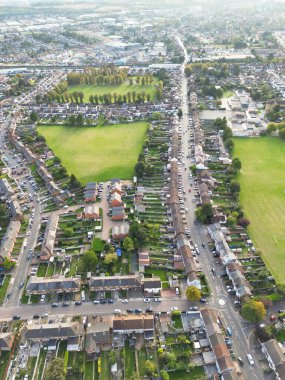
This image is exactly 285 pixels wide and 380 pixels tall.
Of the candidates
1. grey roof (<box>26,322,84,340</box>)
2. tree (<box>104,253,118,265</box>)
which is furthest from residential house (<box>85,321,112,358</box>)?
tree (<box>104,253,118,265</box>)

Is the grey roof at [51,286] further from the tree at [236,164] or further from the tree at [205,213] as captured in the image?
the tree at [236,164]

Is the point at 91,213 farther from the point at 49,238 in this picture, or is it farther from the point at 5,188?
the point at 5,188

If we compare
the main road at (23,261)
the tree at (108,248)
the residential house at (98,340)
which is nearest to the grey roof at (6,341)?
the main road at (23,261)

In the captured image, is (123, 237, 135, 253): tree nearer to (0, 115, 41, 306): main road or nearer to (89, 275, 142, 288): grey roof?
(89, 275, 142, 288): grey roof

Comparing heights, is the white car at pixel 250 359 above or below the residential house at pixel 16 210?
below

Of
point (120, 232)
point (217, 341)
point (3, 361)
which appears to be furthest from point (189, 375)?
point (120, 232)

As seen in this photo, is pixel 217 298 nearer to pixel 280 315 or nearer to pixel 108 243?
pixel 280 315
